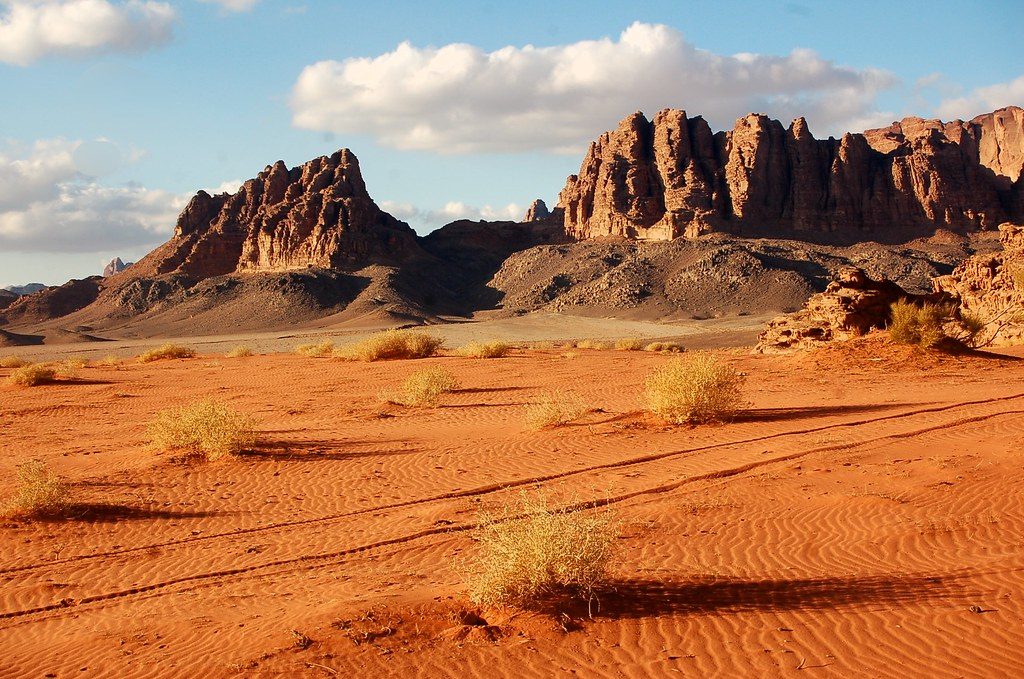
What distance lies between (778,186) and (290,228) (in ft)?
197

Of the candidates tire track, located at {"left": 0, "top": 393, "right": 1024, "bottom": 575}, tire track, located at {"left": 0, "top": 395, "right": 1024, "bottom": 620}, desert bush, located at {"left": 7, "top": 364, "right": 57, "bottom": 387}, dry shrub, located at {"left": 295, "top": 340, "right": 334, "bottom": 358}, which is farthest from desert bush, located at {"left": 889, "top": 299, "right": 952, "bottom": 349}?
desert bush, located at {"left": 7, "top": 364, "right": 57, "bottom": 387}

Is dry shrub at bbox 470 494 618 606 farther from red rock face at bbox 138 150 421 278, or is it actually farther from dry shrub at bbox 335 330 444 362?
red rock face at bbox 138 150 421 278

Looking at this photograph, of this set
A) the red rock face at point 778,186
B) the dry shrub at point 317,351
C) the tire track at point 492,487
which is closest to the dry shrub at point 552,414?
the tire track at point 492,487

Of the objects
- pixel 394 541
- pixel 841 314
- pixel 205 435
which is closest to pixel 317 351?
pixel 841 314

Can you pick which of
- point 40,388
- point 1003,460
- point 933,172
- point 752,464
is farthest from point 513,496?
point 933,172

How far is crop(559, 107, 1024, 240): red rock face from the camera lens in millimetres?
103125

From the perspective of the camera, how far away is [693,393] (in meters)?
16.4

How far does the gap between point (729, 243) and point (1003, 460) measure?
87546 mm

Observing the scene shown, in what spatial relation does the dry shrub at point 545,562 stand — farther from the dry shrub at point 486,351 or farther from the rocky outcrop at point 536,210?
the rocky outcrop at point 536,210

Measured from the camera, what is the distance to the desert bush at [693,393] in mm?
16438

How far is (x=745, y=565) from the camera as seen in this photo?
8.05m

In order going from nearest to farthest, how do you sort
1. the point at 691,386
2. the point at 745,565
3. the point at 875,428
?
the point at 745,565
the point at 875,428
the point at 691,386

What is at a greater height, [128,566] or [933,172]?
[933,172]

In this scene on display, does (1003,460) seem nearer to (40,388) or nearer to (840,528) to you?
(840,528)
